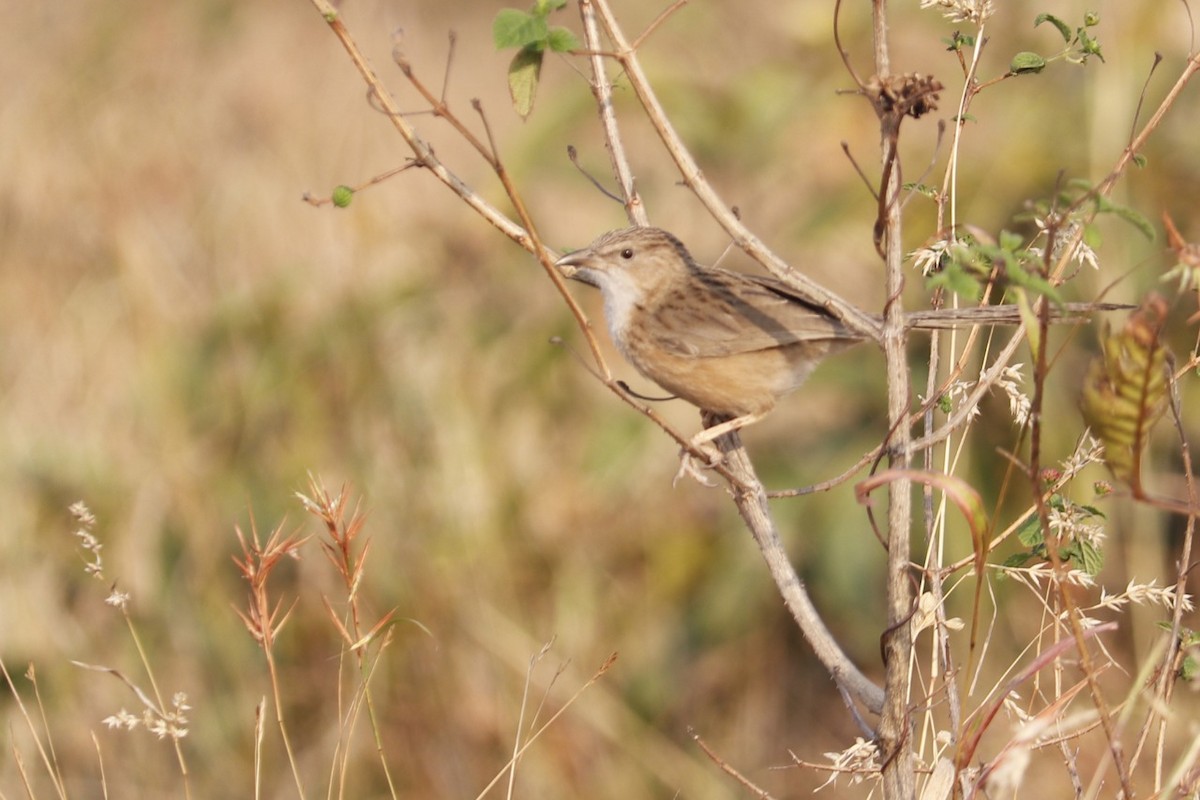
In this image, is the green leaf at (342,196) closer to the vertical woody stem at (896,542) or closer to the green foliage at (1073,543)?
the vertical woody stem at (896,542)

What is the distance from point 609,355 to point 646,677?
1875 millimetres

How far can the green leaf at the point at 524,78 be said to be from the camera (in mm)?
2539

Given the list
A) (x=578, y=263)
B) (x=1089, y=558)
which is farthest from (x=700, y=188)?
(x=578, y=263)

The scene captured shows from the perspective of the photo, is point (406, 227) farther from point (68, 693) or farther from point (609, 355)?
point (68, 693)

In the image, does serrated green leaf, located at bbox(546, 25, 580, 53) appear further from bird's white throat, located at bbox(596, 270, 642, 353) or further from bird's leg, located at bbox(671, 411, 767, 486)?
bird's white throat, located at bbox(596, 270, 642, 353)

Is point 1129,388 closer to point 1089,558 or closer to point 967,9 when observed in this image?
point 1089,558

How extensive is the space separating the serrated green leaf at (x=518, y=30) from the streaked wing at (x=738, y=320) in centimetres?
143

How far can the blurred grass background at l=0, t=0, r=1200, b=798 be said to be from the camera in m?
5.62

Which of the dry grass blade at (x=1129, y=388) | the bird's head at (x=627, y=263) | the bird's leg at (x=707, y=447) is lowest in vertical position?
the bird's leg at (x=707, y=447)

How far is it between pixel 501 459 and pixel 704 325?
239cm

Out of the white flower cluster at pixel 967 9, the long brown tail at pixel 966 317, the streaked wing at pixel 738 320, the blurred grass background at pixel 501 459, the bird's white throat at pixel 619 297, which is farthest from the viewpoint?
the blurred grass background at pixel 501 459

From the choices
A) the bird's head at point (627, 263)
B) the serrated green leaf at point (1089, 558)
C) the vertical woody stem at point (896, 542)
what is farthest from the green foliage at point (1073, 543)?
the bird's head at point (627, 263)

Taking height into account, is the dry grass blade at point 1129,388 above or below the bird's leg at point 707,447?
above

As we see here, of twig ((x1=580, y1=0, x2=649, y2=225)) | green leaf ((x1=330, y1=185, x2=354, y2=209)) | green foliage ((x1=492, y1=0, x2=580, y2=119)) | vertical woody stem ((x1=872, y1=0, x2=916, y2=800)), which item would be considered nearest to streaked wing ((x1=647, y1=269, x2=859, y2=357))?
twig ((x1=580, y1=0, x2=649, y2=225))
